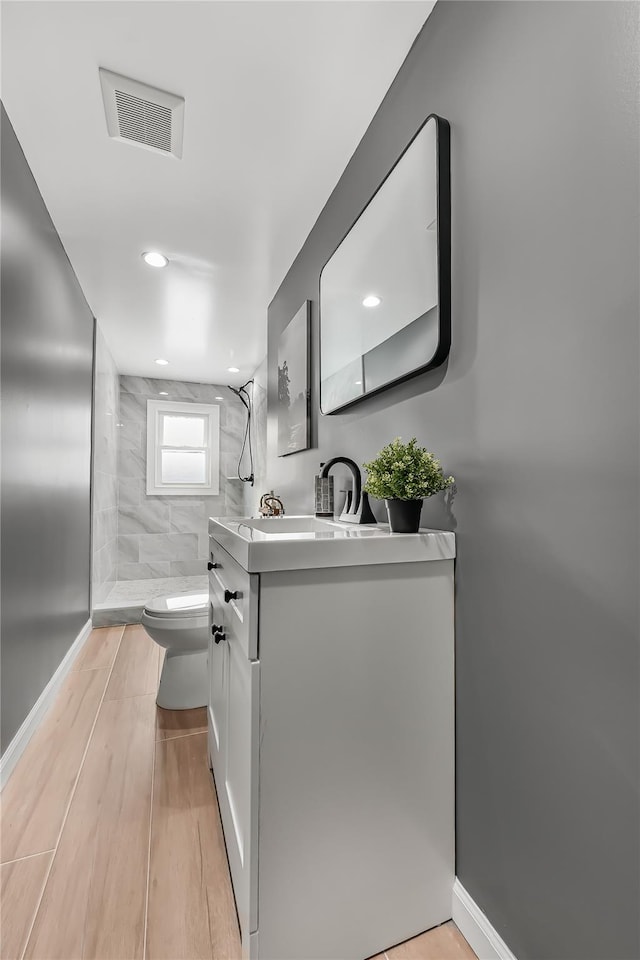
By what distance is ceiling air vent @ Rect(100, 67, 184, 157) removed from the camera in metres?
1.44

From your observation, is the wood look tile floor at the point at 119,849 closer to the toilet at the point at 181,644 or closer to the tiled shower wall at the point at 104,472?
the toilet at the point at 181,644

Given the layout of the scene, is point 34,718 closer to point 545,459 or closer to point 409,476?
point 409,476

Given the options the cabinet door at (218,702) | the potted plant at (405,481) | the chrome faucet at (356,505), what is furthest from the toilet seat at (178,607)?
the potted plant at (405,481)

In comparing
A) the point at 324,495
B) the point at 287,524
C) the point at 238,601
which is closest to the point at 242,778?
the point at 238,601

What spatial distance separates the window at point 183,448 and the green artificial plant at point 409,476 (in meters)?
4.42

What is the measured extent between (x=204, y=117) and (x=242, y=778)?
6.69 ft

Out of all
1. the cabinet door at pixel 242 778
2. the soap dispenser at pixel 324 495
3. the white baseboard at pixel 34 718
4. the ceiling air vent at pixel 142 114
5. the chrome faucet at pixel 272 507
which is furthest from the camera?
the chrome faucet at pixel 272 507

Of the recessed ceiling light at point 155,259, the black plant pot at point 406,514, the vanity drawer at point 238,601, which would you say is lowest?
the vanity drawer at point 238,601

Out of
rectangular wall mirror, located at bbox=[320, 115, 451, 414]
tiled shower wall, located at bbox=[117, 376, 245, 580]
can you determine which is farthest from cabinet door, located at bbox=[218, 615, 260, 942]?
tiled shower wall, located at bbox=[117, 376, 245, 580]

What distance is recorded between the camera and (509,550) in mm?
922

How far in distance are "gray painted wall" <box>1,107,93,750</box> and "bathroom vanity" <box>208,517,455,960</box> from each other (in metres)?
1.17

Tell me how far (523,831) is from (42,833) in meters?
1.40

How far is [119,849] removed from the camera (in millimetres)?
1301

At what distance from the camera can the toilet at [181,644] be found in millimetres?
2043
